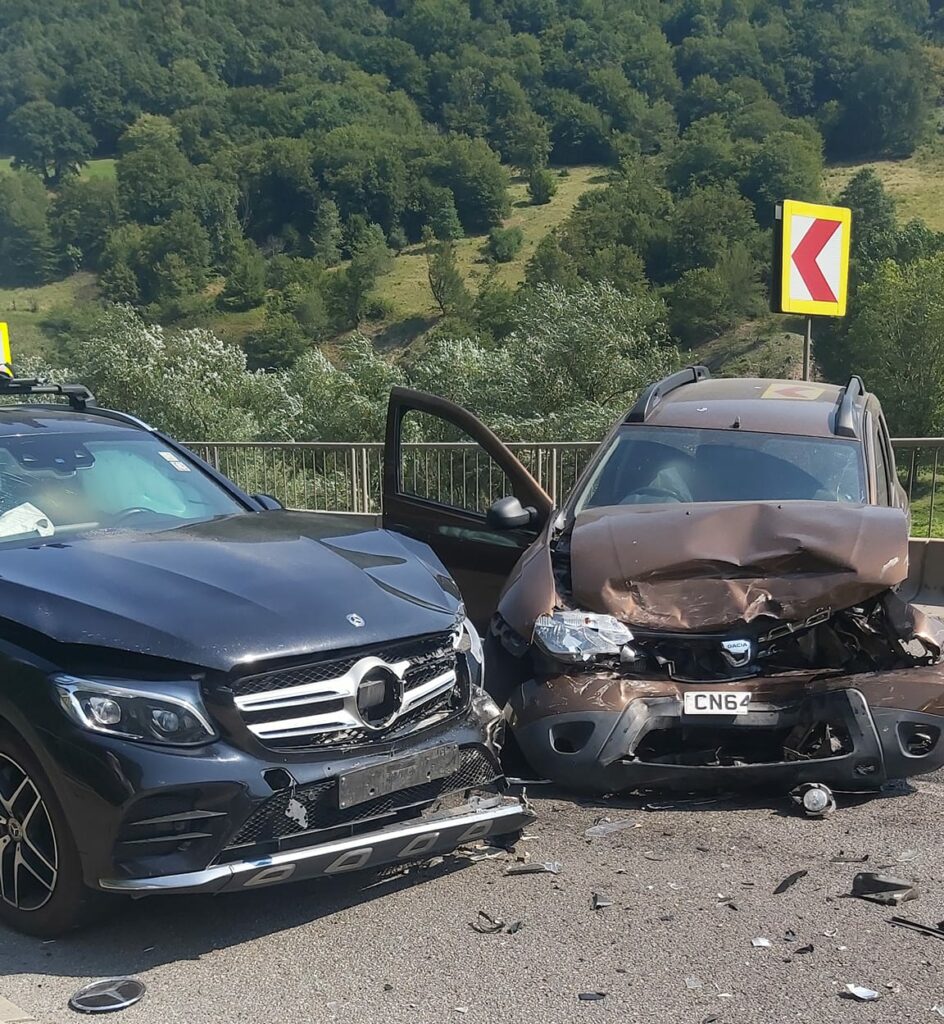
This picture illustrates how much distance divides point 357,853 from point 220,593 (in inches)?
37.7

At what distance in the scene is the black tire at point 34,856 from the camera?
3.68 m

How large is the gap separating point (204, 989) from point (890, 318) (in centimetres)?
5968

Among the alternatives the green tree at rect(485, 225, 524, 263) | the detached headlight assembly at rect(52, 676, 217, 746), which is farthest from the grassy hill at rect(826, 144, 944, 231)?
the detached headlight assembly at rect(52, 676, 217, 746)

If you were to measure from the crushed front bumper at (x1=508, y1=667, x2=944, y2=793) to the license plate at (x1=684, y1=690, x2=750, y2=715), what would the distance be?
0.02 metres

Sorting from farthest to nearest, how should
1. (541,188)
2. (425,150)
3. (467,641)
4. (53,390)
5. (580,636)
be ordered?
(541,188), (425,150), (53,390), (580,636), (467,641)

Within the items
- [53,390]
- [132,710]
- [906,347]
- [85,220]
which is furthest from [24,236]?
[132,710]

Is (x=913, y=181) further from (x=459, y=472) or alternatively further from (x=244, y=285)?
(x=459, y=472)

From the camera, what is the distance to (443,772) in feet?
13.4

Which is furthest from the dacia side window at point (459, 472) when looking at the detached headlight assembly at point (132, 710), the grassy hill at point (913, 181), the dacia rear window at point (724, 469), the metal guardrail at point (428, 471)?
the grassy hill at point (913, 181)

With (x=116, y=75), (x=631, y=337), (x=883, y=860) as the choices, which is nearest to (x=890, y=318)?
(x=631, y=337)

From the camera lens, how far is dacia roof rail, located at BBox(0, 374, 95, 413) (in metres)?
6.11

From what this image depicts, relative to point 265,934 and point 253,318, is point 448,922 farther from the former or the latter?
point 253,318

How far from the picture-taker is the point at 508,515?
6.27 meters

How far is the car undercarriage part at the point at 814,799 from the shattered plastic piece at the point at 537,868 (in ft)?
3.87
